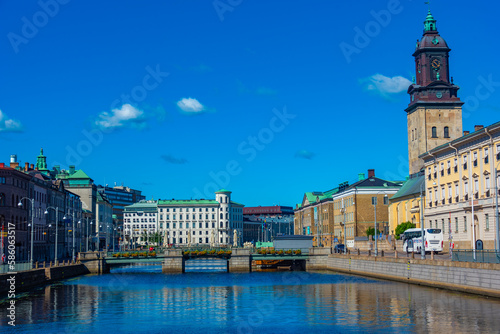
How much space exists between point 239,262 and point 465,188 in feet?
134

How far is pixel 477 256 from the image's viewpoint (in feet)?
177

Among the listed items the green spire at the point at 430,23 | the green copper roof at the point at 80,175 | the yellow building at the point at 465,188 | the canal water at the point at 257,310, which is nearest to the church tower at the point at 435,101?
the green spire at the point at 430,23

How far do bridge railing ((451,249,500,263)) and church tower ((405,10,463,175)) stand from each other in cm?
8041

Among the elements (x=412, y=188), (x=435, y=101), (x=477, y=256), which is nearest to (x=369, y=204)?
(x=435, y=101)

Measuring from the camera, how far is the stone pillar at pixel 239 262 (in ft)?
359

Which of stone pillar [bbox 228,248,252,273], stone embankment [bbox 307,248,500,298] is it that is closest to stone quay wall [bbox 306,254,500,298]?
stone embankment [bbox 307,248,500,298]

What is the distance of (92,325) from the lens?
149 ft

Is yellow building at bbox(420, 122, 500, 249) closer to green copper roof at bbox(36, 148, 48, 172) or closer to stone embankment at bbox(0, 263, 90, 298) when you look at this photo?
stone embankment at bbox(0, 263, 90, 298)

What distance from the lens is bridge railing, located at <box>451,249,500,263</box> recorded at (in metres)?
51.4

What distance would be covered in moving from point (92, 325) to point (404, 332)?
21.1 meters

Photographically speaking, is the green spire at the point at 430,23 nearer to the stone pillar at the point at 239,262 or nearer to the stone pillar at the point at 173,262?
the stone pillar at the point at 239,262

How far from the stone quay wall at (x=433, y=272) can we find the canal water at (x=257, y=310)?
1.01m

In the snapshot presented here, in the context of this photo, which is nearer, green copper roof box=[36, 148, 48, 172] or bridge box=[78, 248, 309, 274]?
bridge box=[78, 248, 309, 274]

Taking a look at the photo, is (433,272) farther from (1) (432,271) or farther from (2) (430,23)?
(2) (430,23)
